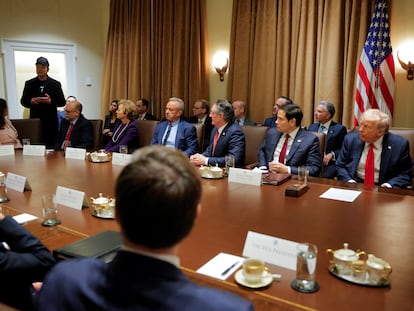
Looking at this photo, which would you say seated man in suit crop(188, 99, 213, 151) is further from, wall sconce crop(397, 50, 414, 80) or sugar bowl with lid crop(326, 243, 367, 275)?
sugar bowl with lid crop(326, 243, 367, 275)

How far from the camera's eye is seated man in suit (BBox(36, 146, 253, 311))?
2.38 ft

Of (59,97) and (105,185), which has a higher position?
(59,97)

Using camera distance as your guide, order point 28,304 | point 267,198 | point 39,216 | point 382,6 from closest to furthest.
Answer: point 28,304, point 39,216, point 267,198, point 382,6

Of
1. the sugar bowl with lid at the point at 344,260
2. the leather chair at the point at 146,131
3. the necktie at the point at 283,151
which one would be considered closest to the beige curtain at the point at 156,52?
the leather chair at the point at 146,131

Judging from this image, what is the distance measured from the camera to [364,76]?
4.59 meters

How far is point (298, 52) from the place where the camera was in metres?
5.28

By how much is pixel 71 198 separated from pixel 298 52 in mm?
3957

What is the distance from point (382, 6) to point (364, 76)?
74 centimetres

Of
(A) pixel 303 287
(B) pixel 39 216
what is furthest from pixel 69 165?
(A) pixel 303 287

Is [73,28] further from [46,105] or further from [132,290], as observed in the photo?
[132,290]

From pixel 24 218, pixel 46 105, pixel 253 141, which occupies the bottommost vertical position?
pixel 24 218

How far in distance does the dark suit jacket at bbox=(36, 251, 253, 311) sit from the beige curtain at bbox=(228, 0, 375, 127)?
453cm

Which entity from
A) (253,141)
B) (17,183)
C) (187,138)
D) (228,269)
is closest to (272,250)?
(228,269)

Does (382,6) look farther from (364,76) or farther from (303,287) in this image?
(303,287)
